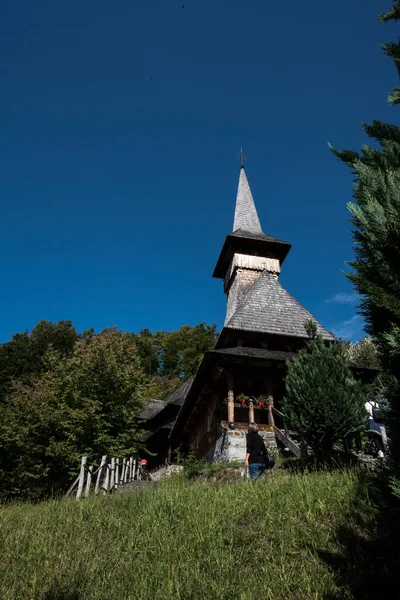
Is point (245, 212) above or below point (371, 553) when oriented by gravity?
above

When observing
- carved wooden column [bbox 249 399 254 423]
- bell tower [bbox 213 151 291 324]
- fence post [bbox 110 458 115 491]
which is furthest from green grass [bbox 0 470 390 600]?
bell tower [bbox 213 151 291 324]

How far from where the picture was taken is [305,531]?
4.81 meters

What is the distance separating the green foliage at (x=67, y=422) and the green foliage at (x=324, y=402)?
315 inches

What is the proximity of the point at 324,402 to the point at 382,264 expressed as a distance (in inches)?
186

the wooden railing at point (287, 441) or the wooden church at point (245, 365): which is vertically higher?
the wooden church at point (245, 365)

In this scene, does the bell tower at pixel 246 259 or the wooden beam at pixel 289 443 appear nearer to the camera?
the wooden beam at pixel 289 443

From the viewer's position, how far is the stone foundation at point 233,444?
452 inches

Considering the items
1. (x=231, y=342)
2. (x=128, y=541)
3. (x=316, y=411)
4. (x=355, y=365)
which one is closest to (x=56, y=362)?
(x=231, y=342)

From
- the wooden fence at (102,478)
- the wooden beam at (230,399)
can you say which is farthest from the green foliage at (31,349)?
the wooden beam at (230,399)

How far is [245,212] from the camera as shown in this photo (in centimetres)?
2727

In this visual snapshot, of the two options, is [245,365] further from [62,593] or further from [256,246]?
[256,246]

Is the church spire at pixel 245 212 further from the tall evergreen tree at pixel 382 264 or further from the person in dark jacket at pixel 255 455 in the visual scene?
the tall evergreen tree at pixel 382 264

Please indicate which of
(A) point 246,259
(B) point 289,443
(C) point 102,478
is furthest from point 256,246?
(C) point 102,478

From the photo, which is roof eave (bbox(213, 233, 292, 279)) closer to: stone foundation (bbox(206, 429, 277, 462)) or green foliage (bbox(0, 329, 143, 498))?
green foliage (bbox(0, 329, 143, 498))
